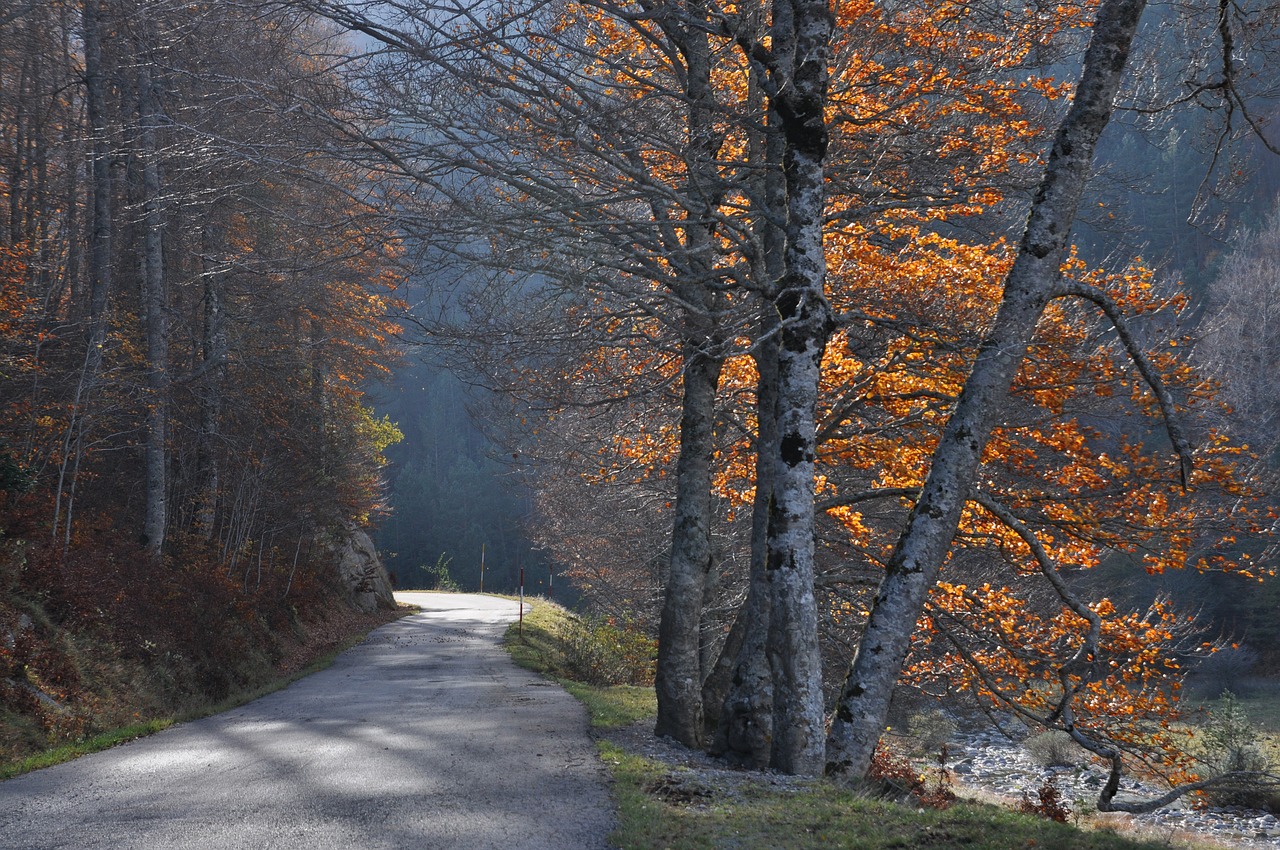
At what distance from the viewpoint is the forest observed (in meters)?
7.03

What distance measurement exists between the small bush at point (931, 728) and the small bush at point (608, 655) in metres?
6.91

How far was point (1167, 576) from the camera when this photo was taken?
33.8m

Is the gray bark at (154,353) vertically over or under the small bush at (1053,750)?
over

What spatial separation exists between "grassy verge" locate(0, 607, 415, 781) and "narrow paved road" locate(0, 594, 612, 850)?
0.67 ft

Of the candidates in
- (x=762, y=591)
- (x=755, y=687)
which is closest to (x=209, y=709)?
(x=755, y=687)

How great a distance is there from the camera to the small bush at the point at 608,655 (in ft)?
54.2

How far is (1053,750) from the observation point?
61.8 ft

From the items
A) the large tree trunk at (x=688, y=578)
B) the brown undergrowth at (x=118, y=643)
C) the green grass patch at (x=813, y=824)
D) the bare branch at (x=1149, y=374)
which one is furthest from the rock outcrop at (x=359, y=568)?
the bare branch at (x=1149, y=374)

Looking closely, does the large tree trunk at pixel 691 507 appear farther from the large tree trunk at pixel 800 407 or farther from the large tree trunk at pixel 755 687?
the large tree trunk at pixel 800 407

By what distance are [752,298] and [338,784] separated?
5654mm

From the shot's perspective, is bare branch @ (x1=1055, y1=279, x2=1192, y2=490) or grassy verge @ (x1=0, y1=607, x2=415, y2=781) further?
grassy verge @ (x1=0, y1=607, x2=415, y2=781)

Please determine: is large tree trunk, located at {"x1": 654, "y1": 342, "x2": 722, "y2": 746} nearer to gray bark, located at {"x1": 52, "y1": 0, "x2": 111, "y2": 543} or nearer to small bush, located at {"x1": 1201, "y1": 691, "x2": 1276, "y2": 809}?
gray bark, located at {"x1": 52, "y1": 0, "x2": 111, "y2": 543}

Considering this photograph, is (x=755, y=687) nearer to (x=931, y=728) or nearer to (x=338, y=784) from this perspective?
(x=338, y=784)

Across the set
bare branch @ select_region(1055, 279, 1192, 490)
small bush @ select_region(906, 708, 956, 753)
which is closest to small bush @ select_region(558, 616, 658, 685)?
small bush @ select_region(906, 708, 956, 753)
